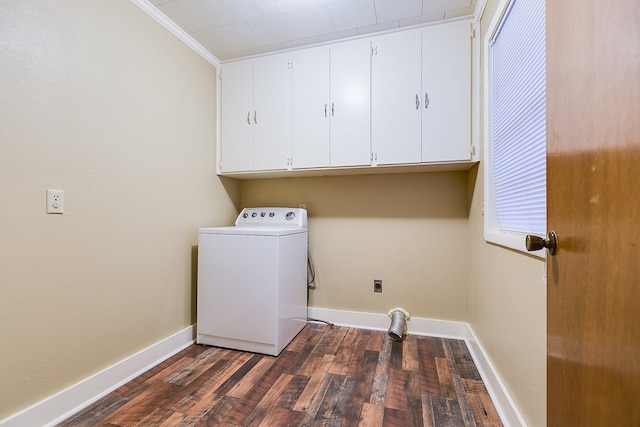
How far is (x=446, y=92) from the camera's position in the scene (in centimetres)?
198

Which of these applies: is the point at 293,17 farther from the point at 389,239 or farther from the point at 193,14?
the point at 389,239

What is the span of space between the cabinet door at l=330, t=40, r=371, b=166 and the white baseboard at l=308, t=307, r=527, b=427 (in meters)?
1.35

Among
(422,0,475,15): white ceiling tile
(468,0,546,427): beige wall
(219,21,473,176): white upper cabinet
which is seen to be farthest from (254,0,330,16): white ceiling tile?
(468,0,546,427): beige wall

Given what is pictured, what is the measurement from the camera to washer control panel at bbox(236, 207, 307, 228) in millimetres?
2545

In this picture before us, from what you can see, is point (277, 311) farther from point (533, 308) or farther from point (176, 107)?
point (176, 107)

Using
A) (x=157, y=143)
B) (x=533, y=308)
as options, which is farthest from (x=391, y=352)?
(x=157, y=143)

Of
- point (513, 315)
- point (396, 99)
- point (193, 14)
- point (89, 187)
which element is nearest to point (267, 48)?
point (193, 14)

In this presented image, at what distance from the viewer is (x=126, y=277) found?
1.72m

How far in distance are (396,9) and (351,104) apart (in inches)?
25.4

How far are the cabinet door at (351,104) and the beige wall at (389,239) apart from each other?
0.42 metres

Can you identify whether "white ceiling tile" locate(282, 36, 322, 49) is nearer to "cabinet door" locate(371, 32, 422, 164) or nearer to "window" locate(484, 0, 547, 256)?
"cabinet door" locate(371, 32, 422, 164)

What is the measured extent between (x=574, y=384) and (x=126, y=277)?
2048 millimetres

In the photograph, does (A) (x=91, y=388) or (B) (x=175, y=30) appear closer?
(A) (x=91, y=388)

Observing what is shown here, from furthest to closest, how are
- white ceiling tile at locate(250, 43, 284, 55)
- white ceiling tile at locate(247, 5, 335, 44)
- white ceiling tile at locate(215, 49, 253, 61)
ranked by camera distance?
white ceiling tile at locate(215, 49, 253, 61)
white ceiling tile at locate(250, 43, 284, 55)
white ceiling tile at locate(247, 5, 335, 44)
